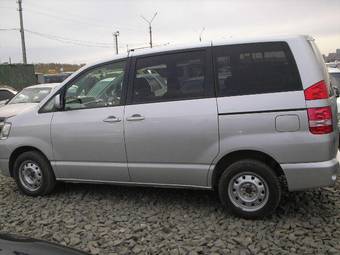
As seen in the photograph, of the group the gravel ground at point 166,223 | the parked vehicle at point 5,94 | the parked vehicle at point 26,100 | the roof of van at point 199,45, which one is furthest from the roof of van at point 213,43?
the parked vehicle at point 5,94

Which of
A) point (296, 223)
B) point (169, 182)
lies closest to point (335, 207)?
point (296, 223)

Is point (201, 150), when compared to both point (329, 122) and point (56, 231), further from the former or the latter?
point (56, 231)

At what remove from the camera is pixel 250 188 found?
4.56 m

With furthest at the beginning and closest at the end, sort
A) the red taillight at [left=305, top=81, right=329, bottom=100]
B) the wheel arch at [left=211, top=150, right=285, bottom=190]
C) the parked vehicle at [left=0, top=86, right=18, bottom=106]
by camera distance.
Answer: the parked vehicle at [left=0, top=86, right=18, bottom=106], the wheel arch at [left=211, top=150, right=285, bottom=190], the red taillight at [left=305, top=81, right=329, bottom=100]

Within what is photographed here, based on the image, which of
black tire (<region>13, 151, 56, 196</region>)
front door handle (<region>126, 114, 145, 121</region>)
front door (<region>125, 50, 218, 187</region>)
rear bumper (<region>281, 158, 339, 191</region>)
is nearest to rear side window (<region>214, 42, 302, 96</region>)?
front door (<region>125, 50, 218, 187</region>)

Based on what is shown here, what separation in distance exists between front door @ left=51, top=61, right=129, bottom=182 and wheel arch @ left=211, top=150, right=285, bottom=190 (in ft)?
3.58

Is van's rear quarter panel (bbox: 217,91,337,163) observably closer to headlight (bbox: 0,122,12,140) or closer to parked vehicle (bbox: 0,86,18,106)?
headlight (bbox: 0,122,12,140)

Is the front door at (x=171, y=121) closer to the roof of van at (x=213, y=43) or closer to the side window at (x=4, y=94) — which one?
the roof of van at (x=213, y=43)

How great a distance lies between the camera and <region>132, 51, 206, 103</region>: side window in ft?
15.5

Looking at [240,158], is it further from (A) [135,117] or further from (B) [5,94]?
(B) [5,94]

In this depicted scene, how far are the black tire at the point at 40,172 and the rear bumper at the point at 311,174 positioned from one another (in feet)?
9.92

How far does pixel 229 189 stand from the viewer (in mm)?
4633

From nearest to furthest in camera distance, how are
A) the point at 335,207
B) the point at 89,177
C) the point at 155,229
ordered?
the point at 155,229 → the point at 335,207 → the point at 89,177

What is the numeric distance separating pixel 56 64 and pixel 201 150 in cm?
7575
